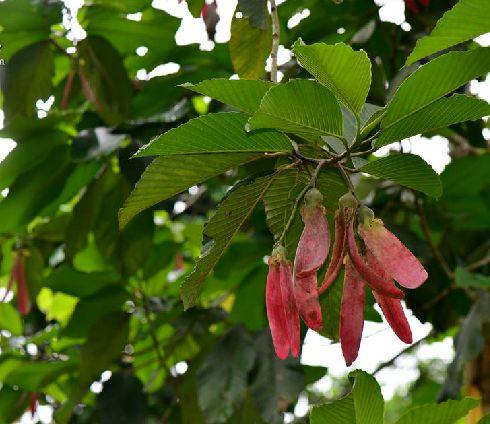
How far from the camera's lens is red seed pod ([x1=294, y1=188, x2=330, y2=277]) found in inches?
32.5

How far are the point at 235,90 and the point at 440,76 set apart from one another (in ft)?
0.61

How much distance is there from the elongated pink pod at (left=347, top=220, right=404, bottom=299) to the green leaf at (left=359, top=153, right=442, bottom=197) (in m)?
0.11

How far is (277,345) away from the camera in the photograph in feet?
2.72

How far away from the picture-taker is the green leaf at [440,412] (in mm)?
861

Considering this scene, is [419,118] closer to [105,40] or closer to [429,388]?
[105,40]

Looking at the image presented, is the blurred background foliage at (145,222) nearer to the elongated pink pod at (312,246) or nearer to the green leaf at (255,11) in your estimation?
the green leaf at (255,11)

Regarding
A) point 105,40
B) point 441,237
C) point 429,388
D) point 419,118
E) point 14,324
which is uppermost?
point 419,118

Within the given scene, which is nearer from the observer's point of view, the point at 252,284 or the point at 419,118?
the point at 419,118

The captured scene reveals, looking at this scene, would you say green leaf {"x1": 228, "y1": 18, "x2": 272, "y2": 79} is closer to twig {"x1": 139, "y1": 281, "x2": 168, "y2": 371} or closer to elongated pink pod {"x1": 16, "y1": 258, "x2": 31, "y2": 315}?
twig {"x1": 139, "y1": 281, "x2": 168, "y2": 371}

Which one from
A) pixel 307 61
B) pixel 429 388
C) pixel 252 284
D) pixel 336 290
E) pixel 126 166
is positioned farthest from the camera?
pixel 429 388

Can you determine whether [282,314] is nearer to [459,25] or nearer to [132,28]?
[459,25]

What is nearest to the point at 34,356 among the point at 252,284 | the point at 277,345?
the point at 252,284

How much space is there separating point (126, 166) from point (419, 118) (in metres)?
0.97

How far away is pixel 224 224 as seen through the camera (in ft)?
3.22
